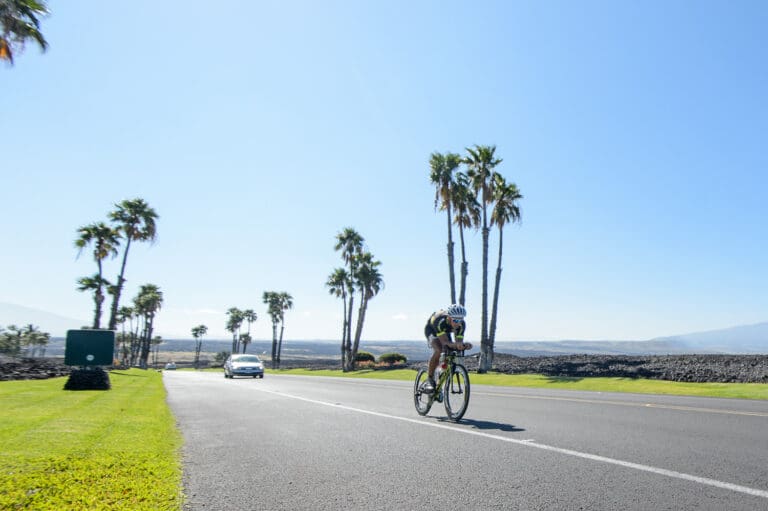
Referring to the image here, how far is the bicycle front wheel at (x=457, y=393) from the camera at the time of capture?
841cm

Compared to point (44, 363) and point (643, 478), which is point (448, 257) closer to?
point (44, 363)

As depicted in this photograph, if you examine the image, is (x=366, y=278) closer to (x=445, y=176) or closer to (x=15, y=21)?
(x=445, y=176)

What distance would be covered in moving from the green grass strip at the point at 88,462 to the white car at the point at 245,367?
2155cm

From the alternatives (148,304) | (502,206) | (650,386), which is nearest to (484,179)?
(502,206)

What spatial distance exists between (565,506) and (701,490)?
129cm

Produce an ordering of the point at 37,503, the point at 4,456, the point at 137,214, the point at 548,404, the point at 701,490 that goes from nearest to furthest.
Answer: the point at 37,503 < the point at 701,490 < the point at 4,456 < the point at 548,404 < the point at 137,214

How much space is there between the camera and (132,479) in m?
4.55

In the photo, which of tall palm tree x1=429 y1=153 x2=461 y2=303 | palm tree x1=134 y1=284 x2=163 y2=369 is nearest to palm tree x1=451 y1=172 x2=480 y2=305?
tall palm tree x1=429 y1=153 x2=461 y2=303

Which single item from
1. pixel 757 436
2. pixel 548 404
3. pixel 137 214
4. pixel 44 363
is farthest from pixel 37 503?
pixel 137 214

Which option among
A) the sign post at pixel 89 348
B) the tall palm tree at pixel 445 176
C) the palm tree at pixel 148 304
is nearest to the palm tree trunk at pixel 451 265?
the tall palm tree at pixel 445 176

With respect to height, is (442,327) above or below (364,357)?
above

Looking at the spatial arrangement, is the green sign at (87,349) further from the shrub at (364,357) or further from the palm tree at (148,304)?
the palm tree at (148,304)

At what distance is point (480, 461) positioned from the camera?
5.35m

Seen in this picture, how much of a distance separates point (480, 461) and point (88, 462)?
3.97 metres
